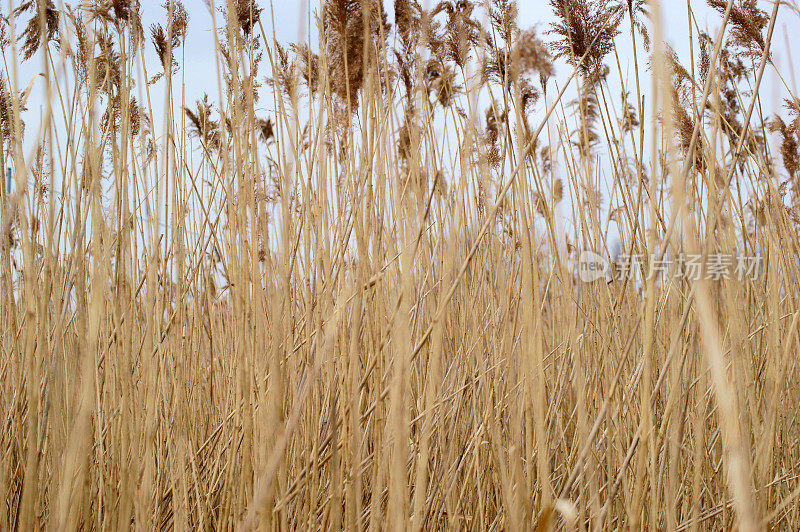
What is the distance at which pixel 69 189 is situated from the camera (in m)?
1.14

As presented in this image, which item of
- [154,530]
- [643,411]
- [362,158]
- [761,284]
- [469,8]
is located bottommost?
[154,530]

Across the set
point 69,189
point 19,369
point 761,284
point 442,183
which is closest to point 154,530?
point 19,369

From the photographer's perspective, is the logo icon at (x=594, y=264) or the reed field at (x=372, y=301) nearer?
the reed field at (x=372, y=301)

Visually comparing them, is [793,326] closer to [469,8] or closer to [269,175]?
[469,8]

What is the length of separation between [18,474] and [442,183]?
1.09 m

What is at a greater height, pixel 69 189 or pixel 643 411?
pixel 69 189

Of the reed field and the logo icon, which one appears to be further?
the logo icon

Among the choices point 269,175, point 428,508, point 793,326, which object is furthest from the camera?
point 269,175

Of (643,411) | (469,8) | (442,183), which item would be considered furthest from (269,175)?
(643,411)

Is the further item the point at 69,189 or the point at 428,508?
the point at 69,189

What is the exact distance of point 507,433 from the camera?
1279mm

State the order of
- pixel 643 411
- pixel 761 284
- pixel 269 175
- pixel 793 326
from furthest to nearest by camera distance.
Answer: pixel 269 175, pixel 761 284, pixel 793 326, pixel 643 411

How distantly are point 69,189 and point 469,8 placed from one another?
0.81m

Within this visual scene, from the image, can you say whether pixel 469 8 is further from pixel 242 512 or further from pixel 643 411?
pixel 242 512
